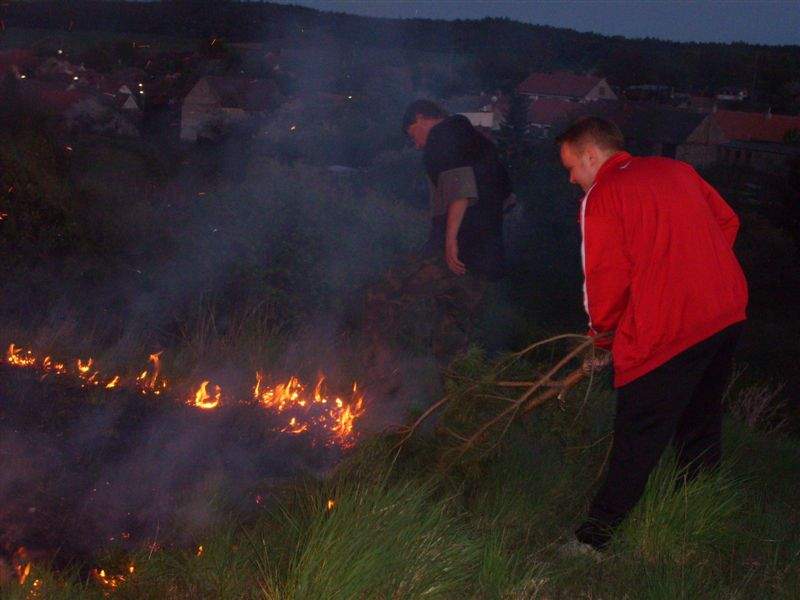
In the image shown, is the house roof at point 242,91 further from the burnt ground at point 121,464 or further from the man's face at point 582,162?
the man's face at point 582,162

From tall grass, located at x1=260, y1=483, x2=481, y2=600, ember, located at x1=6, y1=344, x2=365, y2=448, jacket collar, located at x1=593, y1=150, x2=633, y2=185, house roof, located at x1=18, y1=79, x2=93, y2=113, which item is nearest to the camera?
tall grass, located at x1=260, y1=483, x2=481, y2=600

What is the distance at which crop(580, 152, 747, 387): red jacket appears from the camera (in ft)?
11.3

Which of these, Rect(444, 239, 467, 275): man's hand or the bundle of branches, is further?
Rect(444, 239, 467, 275): man's hand

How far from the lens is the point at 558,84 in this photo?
18.7 metres

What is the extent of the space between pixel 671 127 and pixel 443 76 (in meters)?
9.78

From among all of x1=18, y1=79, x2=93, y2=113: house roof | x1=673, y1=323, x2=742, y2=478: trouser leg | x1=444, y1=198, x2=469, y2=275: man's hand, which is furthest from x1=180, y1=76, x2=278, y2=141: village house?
x1=673, y1=323, x2=742, y2=478: trouser leg

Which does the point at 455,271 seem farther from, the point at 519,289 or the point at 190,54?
the point at 519,289

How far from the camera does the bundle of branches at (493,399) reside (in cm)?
391

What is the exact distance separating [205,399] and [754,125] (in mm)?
22341

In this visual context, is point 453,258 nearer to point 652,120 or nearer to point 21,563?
point 21,563

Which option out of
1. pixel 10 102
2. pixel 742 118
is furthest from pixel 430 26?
pixel 742 118

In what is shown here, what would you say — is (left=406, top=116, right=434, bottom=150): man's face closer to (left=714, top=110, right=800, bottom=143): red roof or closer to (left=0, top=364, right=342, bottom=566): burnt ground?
(left=0, top=364, right=342, bottom=566): burnt ground

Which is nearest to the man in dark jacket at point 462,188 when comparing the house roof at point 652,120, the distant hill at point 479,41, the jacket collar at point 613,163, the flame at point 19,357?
the jacket collar at point 613,163

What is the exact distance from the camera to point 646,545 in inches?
144
